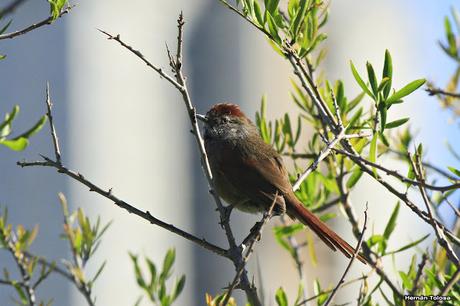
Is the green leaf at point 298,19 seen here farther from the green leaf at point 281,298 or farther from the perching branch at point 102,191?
the green leaf at point 281,298

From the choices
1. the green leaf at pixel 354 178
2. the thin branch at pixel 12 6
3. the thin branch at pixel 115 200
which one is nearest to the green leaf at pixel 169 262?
the thin branch at pixel 115 200

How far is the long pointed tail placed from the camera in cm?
393

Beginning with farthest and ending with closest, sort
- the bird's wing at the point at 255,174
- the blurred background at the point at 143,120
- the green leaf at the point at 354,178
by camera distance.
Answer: the blurred background at the point at 143,120 < the bird's wing at the point at 255,174 < the green leaf at the point at 354,178

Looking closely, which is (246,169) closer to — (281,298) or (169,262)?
(169,262)

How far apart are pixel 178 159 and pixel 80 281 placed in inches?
413

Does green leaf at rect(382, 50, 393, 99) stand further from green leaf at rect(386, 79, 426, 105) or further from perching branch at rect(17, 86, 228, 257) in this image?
perching branch at rect(17, 86, 228, 257)

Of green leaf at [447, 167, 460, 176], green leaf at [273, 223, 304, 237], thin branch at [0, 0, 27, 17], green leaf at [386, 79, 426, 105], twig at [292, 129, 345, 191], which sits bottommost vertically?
green leaf at [273, 223, 304, 237]

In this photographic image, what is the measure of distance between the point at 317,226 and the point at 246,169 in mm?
932

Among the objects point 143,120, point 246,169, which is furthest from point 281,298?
point 143,120

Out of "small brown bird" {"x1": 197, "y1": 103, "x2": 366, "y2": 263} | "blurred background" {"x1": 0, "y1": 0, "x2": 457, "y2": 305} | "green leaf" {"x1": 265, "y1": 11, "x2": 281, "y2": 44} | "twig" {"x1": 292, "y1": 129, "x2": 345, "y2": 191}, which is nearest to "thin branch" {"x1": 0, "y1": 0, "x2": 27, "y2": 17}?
"green leaf" {"x1": 265, "y1": 11, "x2": 281, "y2": 44}

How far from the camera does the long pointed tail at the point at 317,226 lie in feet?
12.9

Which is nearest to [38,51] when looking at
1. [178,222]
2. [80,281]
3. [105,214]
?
[105,214]

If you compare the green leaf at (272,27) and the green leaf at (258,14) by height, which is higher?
the green leaf at (258,14)

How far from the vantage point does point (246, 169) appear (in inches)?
191
